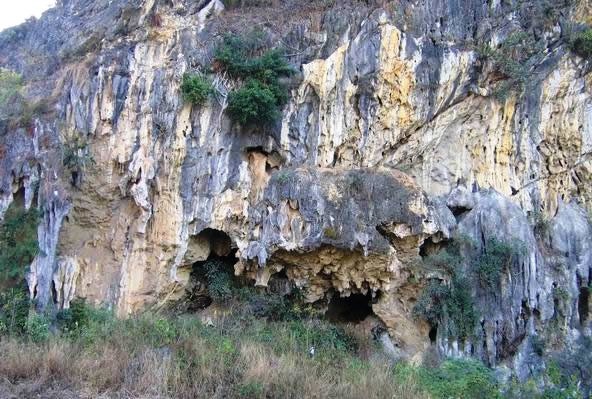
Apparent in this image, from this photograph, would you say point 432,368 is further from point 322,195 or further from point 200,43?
point 200,43

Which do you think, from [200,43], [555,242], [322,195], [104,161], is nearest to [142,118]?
[104,161]

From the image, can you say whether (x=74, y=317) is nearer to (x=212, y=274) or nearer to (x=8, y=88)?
(x=212, y=274)

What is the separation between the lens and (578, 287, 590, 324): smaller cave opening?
39.8 ft

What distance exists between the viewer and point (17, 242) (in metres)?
12.0

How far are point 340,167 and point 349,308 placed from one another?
411cm

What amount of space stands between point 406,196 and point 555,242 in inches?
166

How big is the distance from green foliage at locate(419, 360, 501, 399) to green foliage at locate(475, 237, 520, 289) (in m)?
2.01

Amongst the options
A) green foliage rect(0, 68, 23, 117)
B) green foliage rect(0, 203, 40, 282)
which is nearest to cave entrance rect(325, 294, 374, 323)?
green foliage rect(0, 203, 40, 282)

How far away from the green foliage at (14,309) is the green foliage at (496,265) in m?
9.67

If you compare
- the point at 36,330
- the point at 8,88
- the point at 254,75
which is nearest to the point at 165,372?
the point at 36,330

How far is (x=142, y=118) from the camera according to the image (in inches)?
492

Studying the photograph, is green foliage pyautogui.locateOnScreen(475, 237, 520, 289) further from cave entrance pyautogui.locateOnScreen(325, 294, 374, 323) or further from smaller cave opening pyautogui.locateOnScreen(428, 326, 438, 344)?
cave entrance pyautogui.locateOnScreen(325, 294, 374, 323)

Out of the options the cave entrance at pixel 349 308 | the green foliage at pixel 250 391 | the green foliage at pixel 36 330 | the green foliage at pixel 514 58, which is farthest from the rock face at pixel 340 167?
the green foliage at pixel 250 391

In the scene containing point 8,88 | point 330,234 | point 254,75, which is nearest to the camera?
point 330,234
